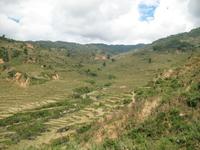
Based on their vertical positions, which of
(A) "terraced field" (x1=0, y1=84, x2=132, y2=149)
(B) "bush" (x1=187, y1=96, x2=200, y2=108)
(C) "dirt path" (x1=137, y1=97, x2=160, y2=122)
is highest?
(B) "bush" (x1=187, y1=96, x2=200, y2=108)

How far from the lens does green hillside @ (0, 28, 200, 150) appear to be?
53.5ft

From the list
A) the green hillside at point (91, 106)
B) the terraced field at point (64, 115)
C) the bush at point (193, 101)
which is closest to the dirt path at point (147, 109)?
the green hillside at point (91, 106)

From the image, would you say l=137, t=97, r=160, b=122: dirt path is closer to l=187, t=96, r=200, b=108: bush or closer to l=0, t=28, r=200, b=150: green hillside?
l=0, t=28, r=200, b=150: green hillside

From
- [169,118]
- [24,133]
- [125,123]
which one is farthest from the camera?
[24,133]

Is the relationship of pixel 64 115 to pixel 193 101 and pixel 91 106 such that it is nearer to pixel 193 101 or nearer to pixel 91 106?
pixel 91 106

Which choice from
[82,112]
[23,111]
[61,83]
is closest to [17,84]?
[61,83]

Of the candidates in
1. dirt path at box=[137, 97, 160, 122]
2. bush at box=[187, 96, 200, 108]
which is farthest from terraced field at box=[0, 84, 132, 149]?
bush at box=[187, 96, 200, 108]

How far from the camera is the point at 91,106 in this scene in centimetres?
9619

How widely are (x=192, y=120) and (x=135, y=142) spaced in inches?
105

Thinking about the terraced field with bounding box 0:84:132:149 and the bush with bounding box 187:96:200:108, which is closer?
the bush with bounding box 187:96:200:108

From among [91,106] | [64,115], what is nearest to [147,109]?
[64,115]

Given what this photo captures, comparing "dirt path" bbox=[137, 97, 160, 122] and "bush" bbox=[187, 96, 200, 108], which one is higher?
"bush" bbox=[187, 96, 200, 108]

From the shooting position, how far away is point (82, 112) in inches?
3524

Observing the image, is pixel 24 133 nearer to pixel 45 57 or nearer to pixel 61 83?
pixel 61 83
